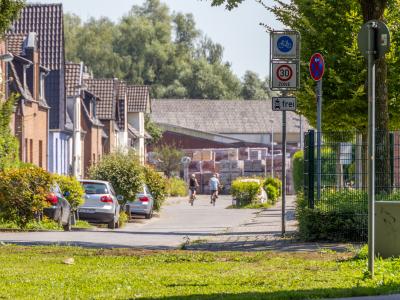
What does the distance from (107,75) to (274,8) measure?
3622 inches

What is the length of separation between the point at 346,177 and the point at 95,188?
16.5m

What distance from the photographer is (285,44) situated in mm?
21797

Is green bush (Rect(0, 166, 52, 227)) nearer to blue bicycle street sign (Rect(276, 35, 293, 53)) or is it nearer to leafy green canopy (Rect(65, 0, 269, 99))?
blue bicycle street sign (Rect(276, 35, 293, 53))

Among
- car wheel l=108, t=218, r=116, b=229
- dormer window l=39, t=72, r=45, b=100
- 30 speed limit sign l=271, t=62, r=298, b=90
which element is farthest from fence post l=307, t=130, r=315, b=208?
dormer window l=39, t=72, r=45, b=100

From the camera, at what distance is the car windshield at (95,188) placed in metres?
36.0

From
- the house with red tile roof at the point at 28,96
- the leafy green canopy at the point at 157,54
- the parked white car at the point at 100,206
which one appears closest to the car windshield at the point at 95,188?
the parked white car at the point at 100,206

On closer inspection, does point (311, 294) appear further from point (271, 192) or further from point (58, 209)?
A: point (271, 192)

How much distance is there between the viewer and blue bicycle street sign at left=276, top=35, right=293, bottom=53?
21.8 metres

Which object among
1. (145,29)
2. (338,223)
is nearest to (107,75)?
(145,29)

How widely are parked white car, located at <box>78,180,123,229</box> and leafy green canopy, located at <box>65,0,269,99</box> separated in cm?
8247

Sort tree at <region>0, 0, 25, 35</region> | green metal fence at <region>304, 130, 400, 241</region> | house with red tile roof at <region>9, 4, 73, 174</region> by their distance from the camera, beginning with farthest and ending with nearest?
house with red tile roof at <region>9, 4, 73, 174</region> < green metal fence at <region>304, 130, 400, 241</region> < tree at <region>0, 0, 25, 35</region>

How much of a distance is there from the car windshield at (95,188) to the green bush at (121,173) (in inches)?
214

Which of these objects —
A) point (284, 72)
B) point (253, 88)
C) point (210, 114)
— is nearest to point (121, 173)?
point (284, 72)

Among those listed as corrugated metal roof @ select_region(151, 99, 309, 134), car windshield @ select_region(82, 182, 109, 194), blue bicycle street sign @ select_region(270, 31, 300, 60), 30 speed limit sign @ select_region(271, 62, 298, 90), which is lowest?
car windshield @ select_region(82, 182, 109, 194)
